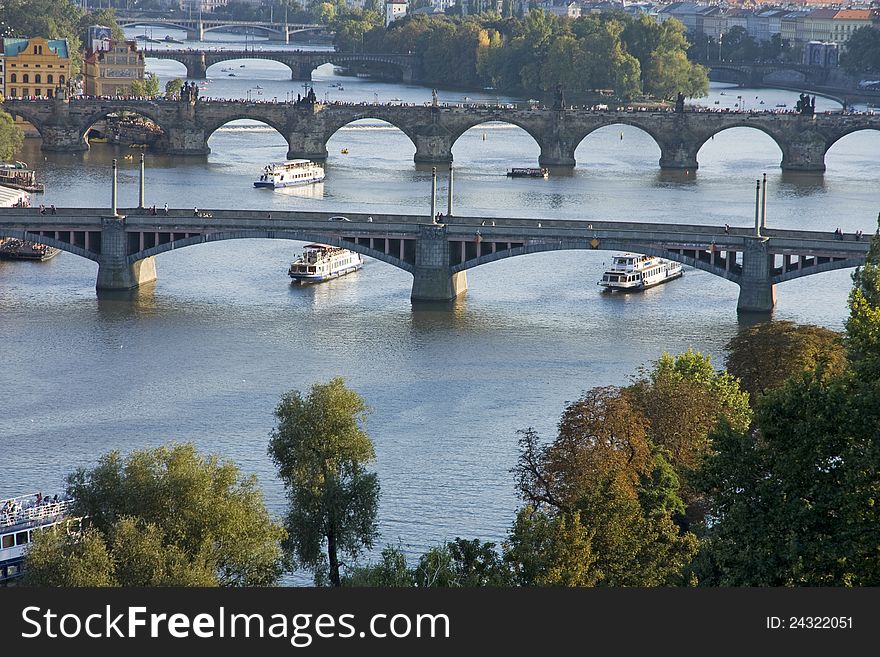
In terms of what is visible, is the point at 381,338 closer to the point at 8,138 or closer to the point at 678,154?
the point at 8,138

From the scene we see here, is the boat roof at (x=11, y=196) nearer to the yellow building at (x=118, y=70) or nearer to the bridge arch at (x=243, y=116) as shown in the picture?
the bridge arch at (x=243, y=116)

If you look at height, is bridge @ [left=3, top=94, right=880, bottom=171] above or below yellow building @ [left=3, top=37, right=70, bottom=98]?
A: below

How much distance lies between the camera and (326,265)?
1766 inches

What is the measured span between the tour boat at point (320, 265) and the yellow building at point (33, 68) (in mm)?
40192

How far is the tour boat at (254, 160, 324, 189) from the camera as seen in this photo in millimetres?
62750

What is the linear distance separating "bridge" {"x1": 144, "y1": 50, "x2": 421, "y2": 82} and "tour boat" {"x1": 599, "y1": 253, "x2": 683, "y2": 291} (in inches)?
2457

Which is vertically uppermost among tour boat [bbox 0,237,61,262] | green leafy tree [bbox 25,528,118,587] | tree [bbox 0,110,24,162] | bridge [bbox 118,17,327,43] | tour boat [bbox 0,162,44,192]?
bridge [bbox 118,17,327,43]

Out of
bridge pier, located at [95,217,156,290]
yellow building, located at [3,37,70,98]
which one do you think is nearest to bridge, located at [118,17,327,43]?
yellow building, located at [3,37,70,98]

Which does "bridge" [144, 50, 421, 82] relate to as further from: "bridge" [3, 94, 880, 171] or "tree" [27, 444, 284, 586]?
"tree" [27, 444, 284, 586]

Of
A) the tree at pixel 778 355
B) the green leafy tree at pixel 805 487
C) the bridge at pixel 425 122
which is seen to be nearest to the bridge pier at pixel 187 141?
the bridge at pixel 425 122

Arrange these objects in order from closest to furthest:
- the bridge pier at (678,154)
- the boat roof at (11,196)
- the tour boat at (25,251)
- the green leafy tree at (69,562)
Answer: the green leafy tree at (69,562) < the tour boat at (25,251) < the boat roof at (11,196) < the bridge pier at (678,154)

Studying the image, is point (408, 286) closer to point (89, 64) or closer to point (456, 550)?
point (456, 550)

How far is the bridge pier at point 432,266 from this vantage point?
41562 millimetres

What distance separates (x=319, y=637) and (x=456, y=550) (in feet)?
31.8
